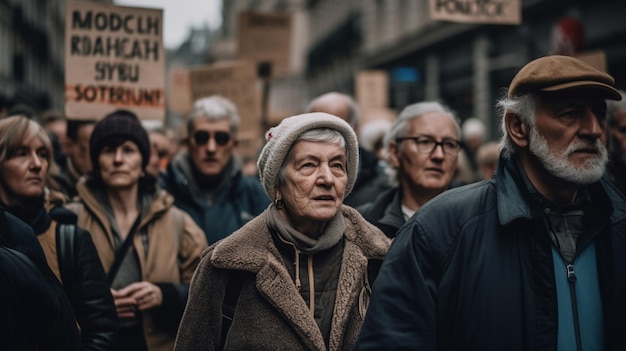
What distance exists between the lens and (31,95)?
38.7 meters

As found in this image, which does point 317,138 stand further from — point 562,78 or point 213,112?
point 213,112

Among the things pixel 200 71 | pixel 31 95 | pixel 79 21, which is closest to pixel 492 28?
pixel 200 71

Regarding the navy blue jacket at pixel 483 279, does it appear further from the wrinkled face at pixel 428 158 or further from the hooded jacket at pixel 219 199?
the hooded jacket at pixel 219 199

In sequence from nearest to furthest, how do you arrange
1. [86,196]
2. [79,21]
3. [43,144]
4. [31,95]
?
1. [43,144]
2. [86,196]
3. [79,21]
4. [31,95]

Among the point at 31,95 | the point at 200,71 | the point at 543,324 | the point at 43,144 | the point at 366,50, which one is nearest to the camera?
the point at 543,324

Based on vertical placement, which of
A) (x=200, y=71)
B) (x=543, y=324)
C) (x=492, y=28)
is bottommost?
(x=543, y=324)

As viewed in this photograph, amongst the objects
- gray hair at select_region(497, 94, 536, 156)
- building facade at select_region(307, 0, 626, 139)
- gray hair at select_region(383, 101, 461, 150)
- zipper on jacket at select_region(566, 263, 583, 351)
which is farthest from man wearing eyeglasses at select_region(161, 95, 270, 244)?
building facade at select_region(307, 0, 626, 139)

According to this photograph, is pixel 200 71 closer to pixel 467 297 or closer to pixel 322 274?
pixel 322 274

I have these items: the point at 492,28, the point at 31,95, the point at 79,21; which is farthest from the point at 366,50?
the point at 79,21

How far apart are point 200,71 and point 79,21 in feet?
8.63

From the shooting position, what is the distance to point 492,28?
17906 mm

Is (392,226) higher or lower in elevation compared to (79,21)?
lower

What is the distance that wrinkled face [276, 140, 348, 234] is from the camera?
3367mm

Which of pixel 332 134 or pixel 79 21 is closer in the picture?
pixel 332 134
